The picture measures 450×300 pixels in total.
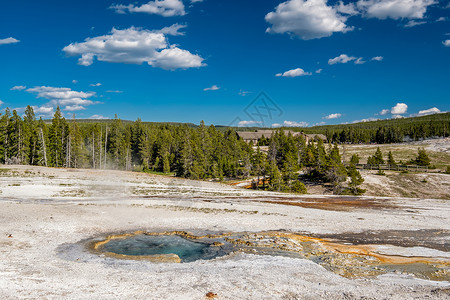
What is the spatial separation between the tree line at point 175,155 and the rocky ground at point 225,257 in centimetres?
2845

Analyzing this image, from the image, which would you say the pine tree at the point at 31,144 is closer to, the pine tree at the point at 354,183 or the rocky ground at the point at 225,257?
the rocky ground at the point at 225,257

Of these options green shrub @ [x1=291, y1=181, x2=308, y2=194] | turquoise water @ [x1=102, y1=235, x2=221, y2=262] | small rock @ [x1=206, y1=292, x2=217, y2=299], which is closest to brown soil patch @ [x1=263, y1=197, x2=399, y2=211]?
green shrub @ [x1=291, y1=181, x2=308, y2=194]

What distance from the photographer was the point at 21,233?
16922 millimetres

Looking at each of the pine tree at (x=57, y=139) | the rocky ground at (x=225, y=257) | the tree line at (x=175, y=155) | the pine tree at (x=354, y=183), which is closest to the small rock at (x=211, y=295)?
the rocky ground at (x=225, y=257)

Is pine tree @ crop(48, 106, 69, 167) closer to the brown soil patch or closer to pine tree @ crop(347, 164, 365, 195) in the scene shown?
the brown soil patch

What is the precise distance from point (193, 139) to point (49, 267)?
2662 inches

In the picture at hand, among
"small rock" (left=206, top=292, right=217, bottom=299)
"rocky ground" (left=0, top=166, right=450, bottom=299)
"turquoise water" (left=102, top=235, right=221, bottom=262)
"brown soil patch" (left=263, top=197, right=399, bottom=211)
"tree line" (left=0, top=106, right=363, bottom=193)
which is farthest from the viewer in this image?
"tree line" (left=0, top=106, right=363, bottom=193)

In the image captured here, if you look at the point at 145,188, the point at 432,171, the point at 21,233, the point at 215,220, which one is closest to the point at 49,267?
the point at 21,233

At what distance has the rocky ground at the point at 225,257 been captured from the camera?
34.2ft

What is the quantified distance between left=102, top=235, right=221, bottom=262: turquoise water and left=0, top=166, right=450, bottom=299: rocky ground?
135cm

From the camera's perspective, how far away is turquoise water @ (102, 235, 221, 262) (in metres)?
15.6

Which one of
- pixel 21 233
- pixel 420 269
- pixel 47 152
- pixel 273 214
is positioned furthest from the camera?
pixel 47 152

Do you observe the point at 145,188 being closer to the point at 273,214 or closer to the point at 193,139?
the point at 273,214

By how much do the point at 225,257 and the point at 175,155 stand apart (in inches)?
3184
